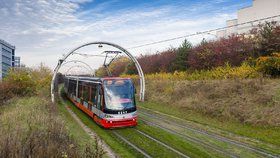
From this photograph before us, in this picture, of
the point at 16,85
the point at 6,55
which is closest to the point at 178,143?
the point at 16,85

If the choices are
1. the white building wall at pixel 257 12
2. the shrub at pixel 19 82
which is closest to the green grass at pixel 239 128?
the shrub at pixel 19 82

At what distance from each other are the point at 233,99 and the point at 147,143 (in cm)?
1043

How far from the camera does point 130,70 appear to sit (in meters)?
56.6

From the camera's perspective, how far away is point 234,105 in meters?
21.5

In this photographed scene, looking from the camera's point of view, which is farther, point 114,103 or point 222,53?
point 222,53

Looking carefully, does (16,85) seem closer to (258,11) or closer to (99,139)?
(99,139)

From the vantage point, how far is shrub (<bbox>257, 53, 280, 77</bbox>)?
2344 cm

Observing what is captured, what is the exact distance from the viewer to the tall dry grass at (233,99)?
1881cm

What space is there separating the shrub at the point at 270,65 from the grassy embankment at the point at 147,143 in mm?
12093

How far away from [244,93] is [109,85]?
10.8m

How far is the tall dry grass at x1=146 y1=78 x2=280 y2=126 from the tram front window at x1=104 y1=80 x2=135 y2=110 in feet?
24.1

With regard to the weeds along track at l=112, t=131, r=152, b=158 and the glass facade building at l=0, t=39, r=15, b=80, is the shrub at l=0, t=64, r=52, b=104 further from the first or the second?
the glass facade building at l=0, t=39, r=15, b=80

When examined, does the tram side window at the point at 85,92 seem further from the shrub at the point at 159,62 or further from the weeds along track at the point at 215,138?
the shrub at the point at 159,62

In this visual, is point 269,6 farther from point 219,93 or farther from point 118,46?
point 219,93
